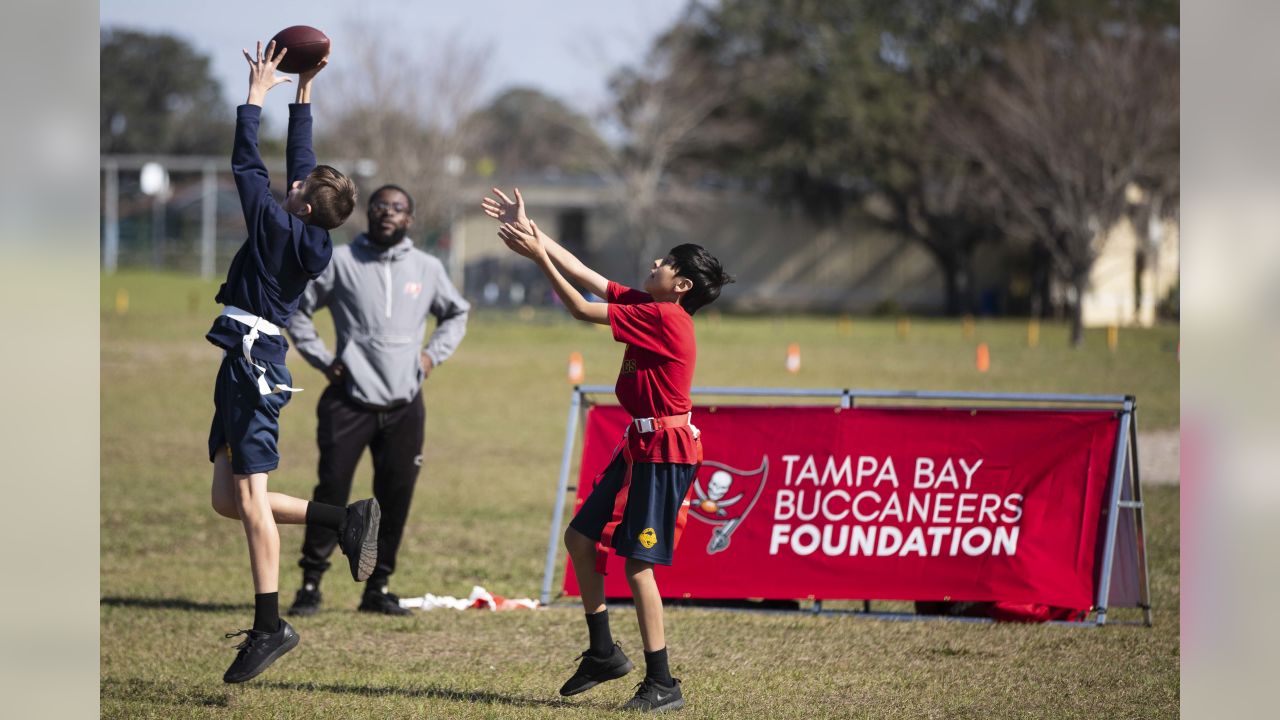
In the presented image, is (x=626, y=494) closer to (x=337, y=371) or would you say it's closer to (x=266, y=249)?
(x=266, y=249)

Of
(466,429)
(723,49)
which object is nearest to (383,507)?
(466,429)

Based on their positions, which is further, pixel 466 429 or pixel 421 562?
pixel 466 429

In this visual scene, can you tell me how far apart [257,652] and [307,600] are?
2.58 metres

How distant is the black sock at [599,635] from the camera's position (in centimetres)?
602

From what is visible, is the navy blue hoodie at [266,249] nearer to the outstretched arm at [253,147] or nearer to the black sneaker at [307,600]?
the outstretched arm at [253,147]

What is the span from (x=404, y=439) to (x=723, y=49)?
54384 millimetres

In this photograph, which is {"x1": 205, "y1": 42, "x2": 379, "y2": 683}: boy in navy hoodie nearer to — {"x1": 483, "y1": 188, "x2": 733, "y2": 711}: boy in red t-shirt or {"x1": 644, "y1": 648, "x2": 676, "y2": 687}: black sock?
{"x1": 483, "y1": 188, "x2": 733, "y2": 711}: boy in red t-shirt

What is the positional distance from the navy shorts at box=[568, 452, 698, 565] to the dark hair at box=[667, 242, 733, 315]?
719 millimetres

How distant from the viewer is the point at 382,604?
27.2 feet

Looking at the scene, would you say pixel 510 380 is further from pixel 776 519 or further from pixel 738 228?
pixel 738 228

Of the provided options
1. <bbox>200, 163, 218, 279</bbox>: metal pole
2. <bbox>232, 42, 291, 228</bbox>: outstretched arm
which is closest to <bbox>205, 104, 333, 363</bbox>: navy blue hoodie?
<bbox>232, 42, 291, 228</bbox>: outstretched arm

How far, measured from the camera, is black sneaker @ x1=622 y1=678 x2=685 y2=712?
5945 millimetres

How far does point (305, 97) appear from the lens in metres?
6.00

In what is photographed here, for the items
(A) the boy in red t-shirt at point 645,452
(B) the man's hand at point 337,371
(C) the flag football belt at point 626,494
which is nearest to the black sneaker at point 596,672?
(A) the boy in red t-shirt at point 645,452
